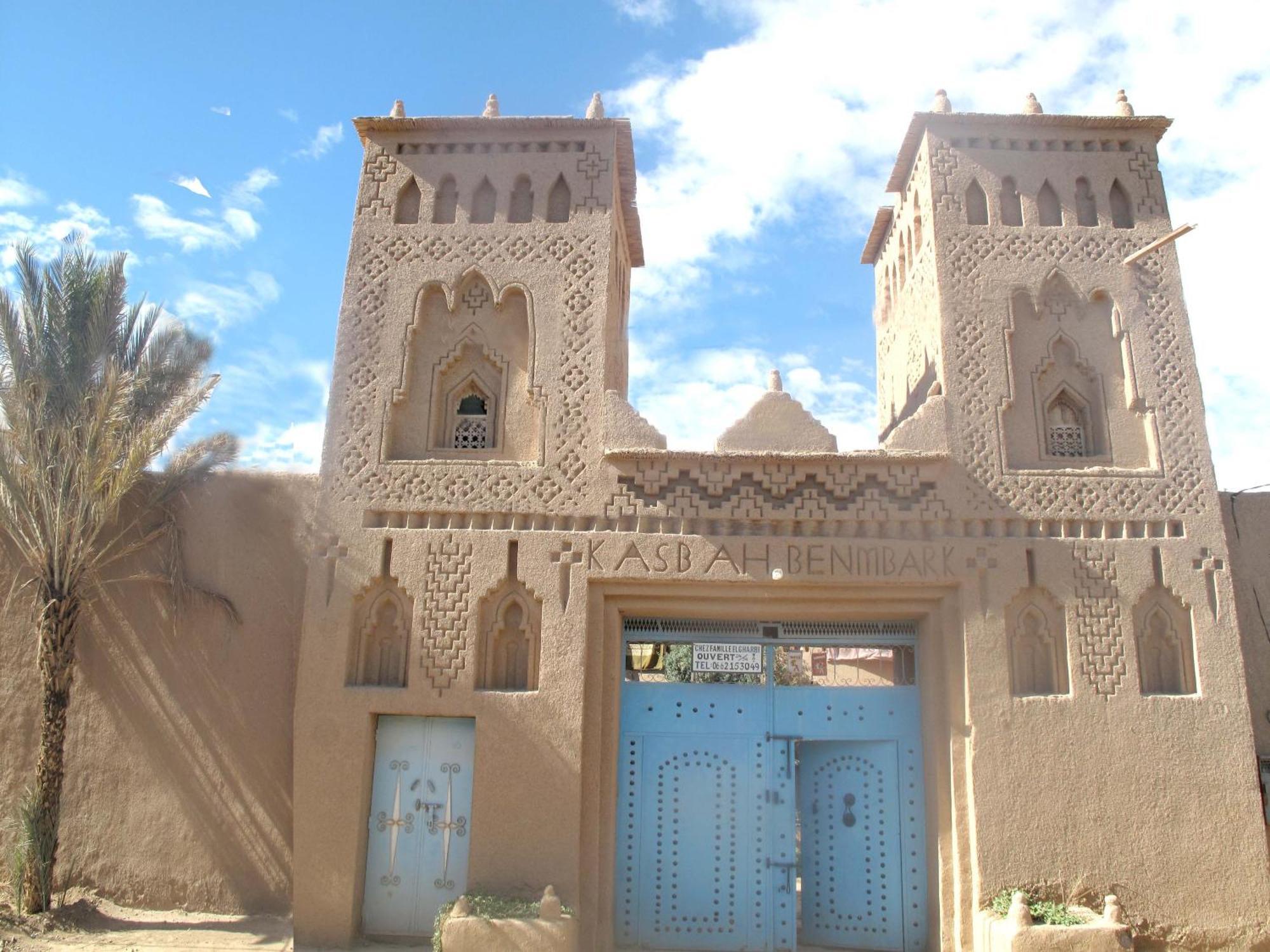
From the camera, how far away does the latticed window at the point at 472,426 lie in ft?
31.8

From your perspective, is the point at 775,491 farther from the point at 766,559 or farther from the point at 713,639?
the point at 713,639

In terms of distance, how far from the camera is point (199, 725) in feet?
30.1

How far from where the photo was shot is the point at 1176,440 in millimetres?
9125

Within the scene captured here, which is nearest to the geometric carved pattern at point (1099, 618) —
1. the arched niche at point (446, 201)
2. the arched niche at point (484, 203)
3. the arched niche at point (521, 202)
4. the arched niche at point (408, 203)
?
the arched niche at point (521, 202)

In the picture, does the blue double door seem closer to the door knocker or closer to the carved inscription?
the door knocker

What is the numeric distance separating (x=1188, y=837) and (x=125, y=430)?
32.4 ft

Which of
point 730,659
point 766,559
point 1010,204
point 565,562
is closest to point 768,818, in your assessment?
point 730,659

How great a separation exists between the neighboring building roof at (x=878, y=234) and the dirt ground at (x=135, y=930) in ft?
30.5

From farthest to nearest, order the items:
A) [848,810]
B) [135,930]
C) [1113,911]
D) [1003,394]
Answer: [1003,394] < [848,810] < [135,930] < [1113,911]

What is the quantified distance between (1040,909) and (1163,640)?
2.63 m

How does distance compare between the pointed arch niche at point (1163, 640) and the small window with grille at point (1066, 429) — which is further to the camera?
the small window with grille at point (1066, 429)

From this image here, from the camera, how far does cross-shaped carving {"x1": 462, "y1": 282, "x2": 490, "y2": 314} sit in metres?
9.95

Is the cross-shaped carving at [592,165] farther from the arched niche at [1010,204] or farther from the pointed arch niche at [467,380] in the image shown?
the arched niche at [1010,204]

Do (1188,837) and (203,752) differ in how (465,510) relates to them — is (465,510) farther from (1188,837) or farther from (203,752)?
(1188,837)
